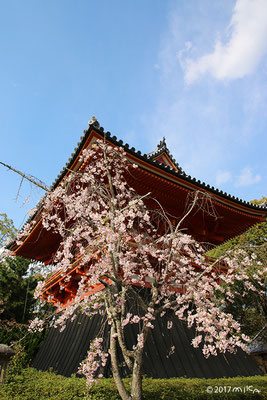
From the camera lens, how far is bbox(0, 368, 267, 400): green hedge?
406 centimetres

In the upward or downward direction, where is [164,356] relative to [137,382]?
upward

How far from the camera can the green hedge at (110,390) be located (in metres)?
4.06

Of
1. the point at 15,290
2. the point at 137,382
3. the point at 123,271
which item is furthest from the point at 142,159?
the point at 15,290

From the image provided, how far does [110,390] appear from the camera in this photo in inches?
161

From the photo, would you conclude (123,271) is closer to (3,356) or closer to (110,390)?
(110,390)

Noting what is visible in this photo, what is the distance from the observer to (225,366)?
6625 mm

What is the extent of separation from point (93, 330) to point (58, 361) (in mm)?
1880

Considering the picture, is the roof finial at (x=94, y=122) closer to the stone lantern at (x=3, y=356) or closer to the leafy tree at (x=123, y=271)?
the leafy tree at (x=123, y=271)

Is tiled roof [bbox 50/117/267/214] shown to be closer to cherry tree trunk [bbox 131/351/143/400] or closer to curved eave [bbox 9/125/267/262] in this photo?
curved eave [bbox 9/125/267/262]

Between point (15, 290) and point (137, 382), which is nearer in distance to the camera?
point (137, 382)

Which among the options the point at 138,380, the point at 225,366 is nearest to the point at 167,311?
the point at 225,366

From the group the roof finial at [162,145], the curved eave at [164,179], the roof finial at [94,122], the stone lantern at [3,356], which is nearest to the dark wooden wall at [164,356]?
the stone lantern at [3,356]

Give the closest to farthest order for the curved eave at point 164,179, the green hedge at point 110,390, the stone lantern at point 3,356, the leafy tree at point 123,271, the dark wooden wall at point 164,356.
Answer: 1. the leafy tree at point 123,271
2. the green hedge at point 110,390
3. the stone lantern at point 3,356
4. the dark wooden wall at point 164,356
5. the curved eave at point 164,179

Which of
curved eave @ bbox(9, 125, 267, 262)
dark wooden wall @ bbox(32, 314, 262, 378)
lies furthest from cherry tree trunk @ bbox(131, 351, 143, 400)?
curved eave @ bbox(9, 125, 267, 262)
